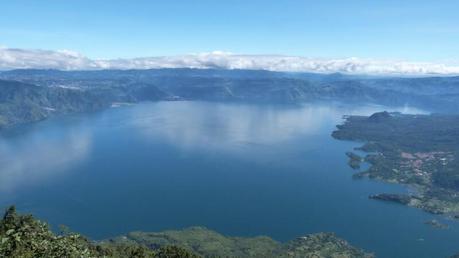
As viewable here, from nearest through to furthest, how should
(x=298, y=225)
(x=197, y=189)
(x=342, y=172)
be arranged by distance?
(x=298, y=225), (x=197, y=189), (x=342, y=172)

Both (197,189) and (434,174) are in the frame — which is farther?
(434,174)

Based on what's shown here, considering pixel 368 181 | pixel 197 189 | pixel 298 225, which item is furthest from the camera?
pixel 368 181

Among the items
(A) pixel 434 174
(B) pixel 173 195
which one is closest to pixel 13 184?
(B) pixel 173 195

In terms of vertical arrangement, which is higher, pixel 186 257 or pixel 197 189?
pixel 186 257

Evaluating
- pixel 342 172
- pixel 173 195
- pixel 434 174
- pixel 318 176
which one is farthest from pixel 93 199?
pixel 434 174

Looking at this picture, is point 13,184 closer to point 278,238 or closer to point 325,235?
point 278,238

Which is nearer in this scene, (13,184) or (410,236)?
(410,236)

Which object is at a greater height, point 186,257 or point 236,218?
point 186,257

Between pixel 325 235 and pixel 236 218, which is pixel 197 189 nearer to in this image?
pixel 236 218

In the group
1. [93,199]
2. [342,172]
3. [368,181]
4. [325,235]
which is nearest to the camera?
[325,235]
